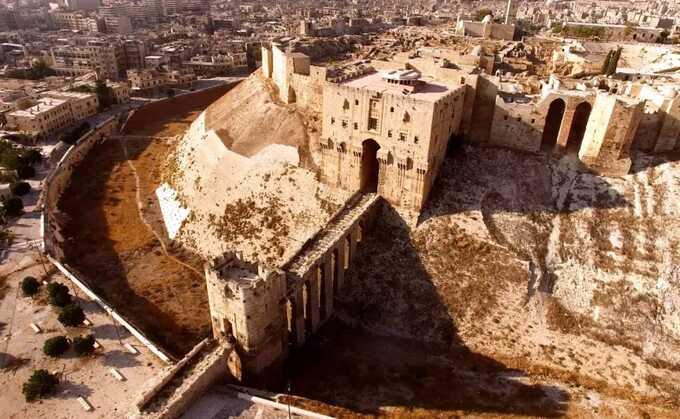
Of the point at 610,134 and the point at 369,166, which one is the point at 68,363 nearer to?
the point at 369,166

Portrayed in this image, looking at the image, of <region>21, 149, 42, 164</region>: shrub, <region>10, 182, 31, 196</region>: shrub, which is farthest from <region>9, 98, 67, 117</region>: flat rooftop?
<region>10, 182, 31, 196</region>: shrub

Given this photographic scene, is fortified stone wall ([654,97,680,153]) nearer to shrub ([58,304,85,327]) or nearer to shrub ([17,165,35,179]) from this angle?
shrub ([58,304,85,327])

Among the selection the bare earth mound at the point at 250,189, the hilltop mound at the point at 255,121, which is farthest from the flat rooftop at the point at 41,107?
the bare earth mound at the point at 250,189

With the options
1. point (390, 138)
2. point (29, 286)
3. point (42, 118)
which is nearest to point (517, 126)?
point (390, 138)

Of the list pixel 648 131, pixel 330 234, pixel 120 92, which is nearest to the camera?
pixel 330 234

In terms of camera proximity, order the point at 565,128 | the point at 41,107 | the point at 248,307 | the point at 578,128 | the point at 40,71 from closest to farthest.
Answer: the point at 248,307 → the point at 565,128 → the point at 578,128 → the point at 41,107 → the point at 40,71
